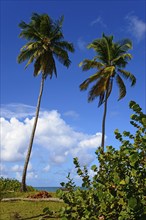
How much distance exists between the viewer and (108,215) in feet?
13.3

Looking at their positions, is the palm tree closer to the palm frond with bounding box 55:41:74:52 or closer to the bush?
the palm frond with bounding box 55:41:74:52

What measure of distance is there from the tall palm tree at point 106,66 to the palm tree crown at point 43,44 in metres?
2.87

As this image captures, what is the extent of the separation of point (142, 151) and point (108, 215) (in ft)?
2.61

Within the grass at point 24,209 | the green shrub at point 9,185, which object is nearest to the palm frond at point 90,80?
the green shrub at point 9,185

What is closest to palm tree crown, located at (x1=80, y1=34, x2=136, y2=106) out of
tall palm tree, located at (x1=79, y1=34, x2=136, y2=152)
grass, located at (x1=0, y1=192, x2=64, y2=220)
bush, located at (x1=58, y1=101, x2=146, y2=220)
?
tall palm tree, located at (x1=79, y1=34, x2=136, y2=152)

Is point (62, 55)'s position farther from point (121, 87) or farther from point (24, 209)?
point (24, 209)

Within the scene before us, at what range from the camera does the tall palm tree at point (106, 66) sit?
3484 cm

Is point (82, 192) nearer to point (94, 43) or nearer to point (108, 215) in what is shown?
Result: point (108, 215)

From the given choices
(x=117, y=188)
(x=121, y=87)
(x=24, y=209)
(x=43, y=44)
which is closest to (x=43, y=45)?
(x=43, y=44)

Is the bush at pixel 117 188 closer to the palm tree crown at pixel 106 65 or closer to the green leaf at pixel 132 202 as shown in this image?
the green leaf at pixel 132 202

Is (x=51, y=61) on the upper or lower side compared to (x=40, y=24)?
lower

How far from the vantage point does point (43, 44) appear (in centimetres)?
3409

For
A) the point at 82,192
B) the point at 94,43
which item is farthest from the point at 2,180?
the point at 82,192

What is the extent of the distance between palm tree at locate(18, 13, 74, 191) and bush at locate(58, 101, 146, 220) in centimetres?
2939
